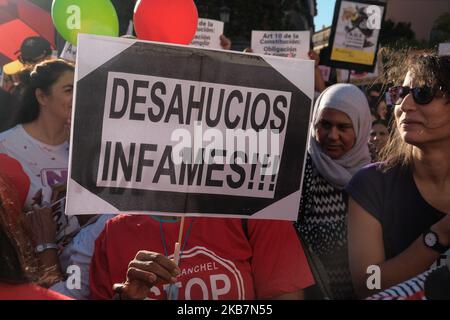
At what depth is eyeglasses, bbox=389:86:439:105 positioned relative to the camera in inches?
92.0

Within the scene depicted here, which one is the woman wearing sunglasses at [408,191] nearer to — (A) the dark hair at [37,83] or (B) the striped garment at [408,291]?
(B) the striped garment at [408,291]

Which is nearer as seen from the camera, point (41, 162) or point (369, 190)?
point (369, 190)

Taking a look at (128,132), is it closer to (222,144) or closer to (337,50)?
(222,144)

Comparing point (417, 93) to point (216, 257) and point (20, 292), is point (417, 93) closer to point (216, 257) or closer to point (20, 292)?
point (216, 257)

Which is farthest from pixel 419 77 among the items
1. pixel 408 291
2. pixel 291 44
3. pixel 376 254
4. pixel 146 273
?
pixel 291 44

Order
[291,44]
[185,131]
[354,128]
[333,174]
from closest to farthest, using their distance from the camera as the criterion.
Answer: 1. [185,131]
2. [333,174]
3. [354,128]
4. [291,44]

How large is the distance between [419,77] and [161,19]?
0.98m

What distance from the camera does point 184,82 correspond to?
7.15ft

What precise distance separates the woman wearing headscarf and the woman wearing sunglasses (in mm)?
191

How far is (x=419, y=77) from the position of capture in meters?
2.36

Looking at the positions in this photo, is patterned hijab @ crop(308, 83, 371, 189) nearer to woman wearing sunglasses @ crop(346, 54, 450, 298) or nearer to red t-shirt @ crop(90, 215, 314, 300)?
woman wearing sunglasses @ crop(346, 54, 450, 298)

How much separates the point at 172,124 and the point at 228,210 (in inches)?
13.9

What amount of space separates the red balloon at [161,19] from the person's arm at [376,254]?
3.06 ft

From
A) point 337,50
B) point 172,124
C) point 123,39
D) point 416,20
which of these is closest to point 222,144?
point 172,124
